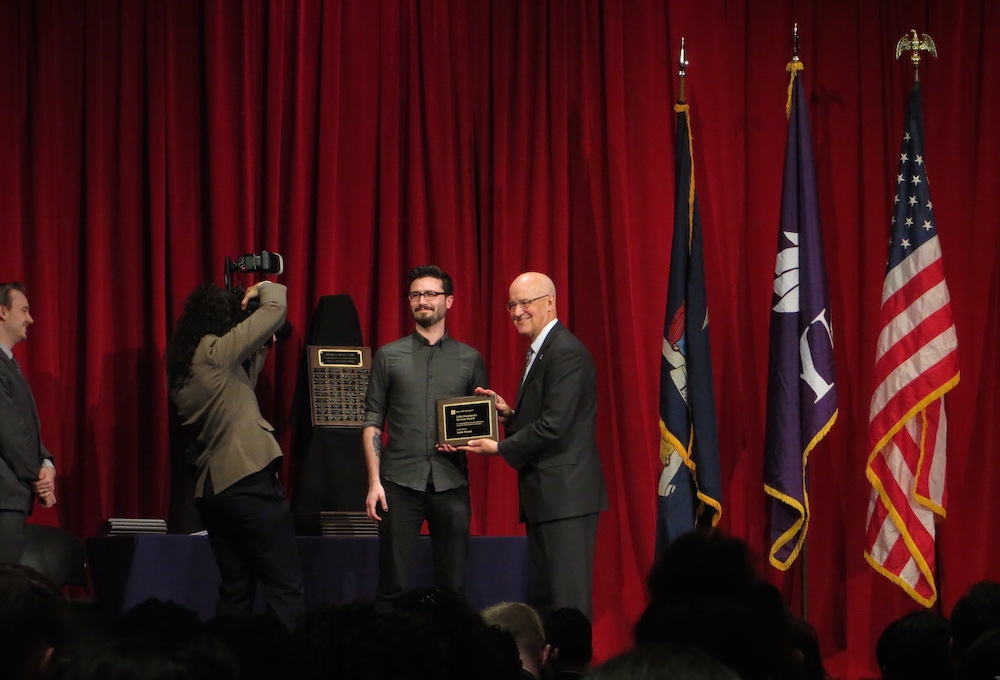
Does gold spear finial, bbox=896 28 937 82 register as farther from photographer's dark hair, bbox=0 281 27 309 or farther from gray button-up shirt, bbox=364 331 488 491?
photographer's dark hair, bbox=0 281 27 309

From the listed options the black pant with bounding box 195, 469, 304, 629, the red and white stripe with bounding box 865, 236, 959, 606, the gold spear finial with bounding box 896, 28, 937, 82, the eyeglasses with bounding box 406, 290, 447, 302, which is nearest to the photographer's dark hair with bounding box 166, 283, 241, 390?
the black pant with bounding box 195, 469, 304, 629

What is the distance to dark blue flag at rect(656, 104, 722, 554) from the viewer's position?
19.9 ft

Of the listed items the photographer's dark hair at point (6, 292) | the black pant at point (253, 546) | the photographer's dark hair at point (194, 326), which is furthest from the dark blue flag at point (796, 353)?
the photographer's dark hair at point (6, 292)

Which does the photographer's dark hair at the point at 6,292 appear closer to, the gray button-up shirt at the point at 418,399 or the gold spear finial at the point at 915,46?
the gray button-up shirt at the point at 418,399

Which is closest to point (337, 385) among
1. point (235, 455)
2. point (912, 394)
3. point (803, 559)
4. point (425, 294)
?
point (425, 294)

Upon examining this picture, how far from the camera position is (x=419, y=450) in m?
5.05

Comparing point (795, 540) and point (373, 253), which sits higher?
point (373, 253)

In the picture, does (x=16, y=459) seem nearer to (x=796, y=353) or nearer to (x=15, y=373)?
(x=15, y=373)

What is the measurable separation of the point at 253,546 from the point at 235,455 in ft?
1.21

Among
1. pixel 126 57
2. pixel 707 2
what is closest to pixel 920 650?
pixel 707 2

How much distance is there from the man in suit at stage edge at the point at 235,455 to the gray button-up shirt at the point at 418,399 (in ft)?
1.58

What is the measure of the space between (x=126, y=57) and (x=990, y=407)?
5081 millimetres

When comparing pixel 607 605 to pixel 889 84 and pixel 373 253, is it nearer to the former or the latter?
pixel 373 253

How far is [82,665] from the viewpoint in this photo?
134 cm
